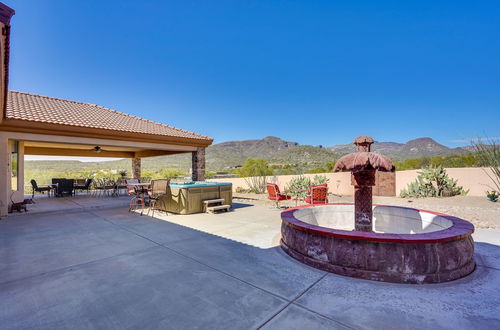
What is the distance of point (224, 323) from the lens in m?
2.36

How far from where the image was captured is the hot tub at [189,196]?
28.1ft

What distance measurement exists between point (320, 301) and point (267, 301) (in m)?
0.62

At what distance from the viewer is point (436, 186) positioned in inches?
458

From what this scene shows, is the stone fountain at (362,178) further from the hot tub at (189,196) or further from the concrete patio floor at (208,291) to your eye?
the hot tub at (189,196)

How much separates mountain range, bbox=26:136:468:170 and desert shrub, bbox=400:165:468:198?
2167 centimetres

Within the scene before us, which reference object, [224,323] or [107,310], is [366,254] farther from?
[107,310]

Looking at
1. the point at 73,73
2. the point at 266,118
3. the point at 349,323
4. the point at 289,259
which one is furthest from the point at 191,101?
the point at 349,323

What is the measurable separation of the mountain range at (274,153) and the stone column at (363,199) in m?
29.5

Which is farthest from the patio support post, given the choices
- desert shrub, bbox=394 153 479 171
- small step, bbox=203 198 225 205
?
desert shrub, bbox=394 153 479 171

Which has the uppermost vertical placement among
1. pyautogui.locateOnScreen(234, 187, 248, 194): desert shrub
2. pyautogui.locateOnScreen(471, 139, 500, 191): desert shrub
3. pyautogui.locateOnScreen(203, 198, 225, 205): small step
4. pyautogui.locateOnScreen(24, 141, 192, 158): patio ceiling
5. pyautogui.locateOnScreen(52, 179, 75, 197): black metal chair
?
pyautogui.locateOnScreen(24, 141, 192, 158): patio ceiling

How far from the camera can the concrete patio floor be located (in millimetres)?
2416

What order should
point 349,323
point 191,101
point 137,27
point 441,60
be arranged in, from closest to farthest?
point 349,323, point 137,27, point 441,60, point 191,101

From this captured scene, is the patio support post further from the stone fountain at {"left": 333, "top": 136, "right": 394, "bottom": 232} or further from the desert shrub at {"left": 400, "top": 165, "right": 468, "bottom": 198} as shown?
the desert shrub at {"left": 400, "top": 165, "right": 468, "bottom": 198}

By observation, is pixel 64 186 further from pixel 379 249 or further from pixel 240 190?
pixel 379 249
